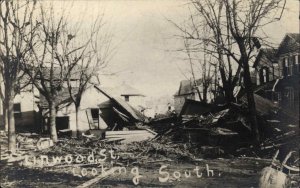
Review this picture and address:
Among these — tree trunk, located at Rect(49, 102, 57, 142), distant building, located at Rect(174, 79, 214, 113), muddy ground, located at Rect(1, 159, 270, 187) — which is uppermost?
distant building, located at Rect(174, 79, 214, 113)

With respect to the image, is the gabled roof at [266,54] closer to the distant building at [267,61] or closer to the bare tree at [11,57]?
the distant building at [267,61]

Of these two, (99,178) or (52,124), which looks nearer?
(99,178)

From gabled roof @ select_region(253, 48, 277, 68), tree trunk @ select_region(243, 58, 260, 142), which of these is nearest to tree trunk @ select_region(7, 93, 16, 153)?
tree trunk @ select_region(243, 58, 260, 142)

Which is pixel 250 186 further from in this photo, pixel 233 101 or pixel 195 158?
pixel 233 101

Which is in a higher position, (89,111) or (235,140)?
(89,111)

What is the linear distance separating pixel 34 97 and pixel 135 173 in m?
4.87

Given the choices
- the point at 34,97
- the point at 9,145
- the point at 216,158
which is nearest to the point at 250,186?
the point at 216,158

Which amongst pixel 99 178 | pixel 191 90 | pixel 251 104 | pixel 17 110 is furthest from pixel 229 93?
pixel 191 90

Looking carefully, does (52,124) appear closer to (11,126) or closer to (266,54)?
(11,126)

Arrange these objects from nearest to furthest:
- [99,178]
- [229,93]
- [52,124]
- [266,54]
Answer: [99,178] < [266,54] < [52,124] < [229,93]

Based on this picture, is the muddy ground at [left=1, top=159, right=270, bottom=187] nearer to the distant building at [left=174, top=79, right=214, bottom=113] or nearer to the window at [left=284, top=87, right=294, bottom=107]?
the window at [left=284, top=87, right=294, bottom=107]

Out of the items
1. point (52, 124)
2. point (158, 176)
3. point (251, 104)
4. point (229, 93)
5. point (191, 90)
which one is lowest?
point (158, 176)

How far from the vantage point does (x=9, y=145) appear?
661 centimetres

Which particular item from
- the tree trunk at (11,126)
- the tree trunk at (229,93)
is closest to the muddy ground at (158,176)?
the tree trunk at (11,126)
